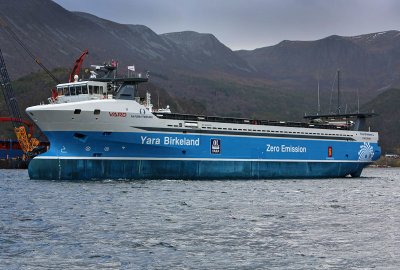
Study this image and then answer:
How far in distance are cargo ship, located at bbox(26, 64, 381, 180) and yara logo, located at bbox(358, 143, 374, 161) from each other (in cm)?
1447

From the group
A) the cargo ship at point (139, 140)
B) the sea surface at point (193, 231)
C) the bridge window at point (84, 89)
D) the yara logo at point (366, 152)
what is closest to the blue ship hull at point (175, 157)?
the cargo ship at point (139, 140)

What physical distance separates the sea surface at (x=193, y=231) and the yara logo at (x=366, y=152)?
44.4 m

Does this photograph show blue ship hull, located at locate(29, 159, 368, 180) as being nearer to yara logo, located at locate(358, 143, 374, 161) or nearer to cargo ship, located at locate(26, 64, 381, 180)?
cargo ship, located at locate(26, 64, 381, 180)

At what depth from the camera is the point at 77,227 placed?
33.5m

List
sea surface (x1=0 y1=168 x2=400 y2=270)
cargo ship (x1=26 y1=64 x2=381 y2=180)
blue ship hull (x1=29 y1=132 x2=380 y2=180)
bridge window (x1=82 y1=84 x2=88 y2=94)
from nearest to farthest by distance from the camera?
sea surface (x1=0 y1=168 x2=400 y2=270) < cargo ship (x1=26 y1=64 x2=381 y2=180) < blue ship hull (x1=29 y1=132 x2=380 y2=180) < bridge window (x1=82 y1=84 x2=88 y2=94)

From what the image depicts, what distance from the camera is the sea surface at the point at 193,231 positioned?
25500 mm

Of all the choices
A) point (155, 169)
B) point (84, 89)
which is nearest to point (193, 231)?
point (155, 169)

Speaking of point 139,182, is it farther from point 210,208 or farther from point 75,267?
point 75,267

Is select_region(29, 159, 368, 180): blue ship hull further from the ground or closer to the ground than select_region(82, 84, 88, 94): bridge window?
closer to the ground

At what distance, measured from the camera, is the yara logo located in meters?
97.6

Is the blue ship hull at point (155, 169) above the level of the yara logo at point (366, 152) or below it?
below

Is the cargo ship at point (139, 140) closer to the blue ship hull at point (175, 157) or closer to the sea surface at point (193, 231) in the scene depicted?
the blue ship hull at point (175, 157)

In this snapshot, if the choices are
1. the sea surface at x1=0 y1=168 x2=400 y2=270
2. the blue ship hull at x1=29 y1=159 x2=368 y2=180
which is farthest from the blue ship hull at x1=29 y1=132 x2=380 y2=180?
the sea surface at x1=0 y1=168 x2=400 y2=270

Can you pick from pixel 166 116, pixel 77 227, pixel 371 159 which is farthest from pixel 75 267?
pixel 371 159
